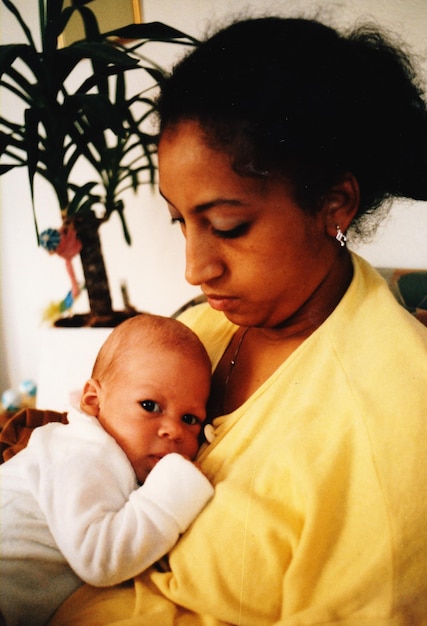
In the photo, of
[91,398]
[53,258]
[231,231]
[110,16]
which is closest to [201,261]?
[231,231]

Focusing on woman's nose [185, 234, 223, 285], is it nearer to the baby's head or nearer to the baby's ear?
the baby's head

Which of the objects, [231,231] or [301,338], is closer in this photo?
[231,231]

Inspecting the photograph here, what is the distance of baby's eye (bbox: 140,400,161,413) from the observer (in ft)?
2.82

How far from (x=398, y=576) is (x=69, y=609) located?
473 millimetres

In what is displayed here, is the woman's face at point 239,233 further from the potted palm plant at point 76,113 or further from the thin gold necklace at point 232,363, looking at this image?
the potted palm plant at point 76,113

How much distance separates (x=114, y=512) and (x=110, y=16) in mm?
1390

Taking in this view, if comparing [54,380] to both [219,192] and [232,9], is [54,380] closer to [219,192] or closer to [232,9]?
[219,192]

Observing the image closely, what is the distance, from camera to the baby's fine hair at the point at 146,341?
91 cm

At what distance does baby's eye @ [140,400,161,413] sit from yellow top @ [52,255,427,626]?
15 cm

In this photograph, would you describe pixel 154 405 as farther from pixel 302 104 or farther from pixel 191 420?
pixel 302 104

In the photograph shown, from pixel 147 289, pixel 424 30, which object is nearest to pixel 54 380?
pixel 147 289

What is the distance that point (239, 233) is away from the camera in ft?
2.45

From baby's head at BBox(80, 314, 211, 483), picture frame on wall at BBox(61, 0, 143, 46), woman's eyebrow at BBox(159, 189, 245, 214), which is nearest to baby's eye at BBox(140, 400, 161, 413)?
baby's head at BBox(80, 314, 211, 483)

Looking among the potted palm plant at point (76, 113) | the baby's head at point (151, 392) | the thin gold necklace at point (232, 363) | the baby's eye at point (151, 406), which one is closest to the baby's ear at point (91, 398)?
the baby's head at point (151, 392)
